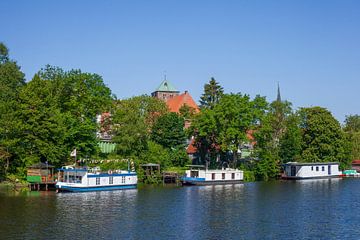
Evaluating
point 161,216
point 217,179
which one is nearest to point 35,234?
point 161,216

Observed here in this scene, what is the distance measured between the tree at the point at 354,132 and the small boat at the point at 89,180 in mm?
70089

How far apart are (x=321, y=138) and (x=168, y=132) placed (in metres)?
34.2

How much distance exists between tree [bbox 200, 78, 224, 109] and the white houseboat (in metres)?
19.8

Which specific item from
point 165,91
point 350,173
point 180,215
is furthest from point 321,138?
point 165,91

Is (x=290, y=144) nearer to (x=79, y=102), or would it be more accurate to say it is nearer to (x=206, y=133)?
(x=206, y=133)

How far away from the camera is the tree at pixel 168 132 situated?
9319 centimetres

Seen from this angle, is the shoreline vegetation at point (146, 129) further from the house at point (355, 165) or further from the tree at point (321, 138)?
the house at point (355, 165)

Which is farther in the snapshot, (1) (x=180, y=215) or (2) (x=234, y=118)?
(2) (x=234, y=118)

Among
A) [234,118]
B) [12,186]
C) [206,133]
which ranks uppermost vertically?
[234,118]

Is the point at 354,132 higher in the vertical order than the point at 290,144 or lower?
higher

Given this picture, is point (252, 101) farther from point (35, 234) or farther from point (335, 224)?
point (35, 234)

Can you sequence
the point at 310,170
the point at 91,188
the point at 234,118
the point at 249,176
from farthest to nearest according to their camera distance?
the point at 310,170 < the point at 249,176 < the point at 234,118 < the point at 91,188

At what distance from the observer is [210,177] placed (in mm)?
83062

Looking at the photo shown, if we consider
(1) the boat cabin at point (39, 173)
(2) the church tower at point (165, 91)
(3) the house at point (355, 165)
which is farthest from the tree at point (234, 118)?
(2) the church tower at point (165, 91)
